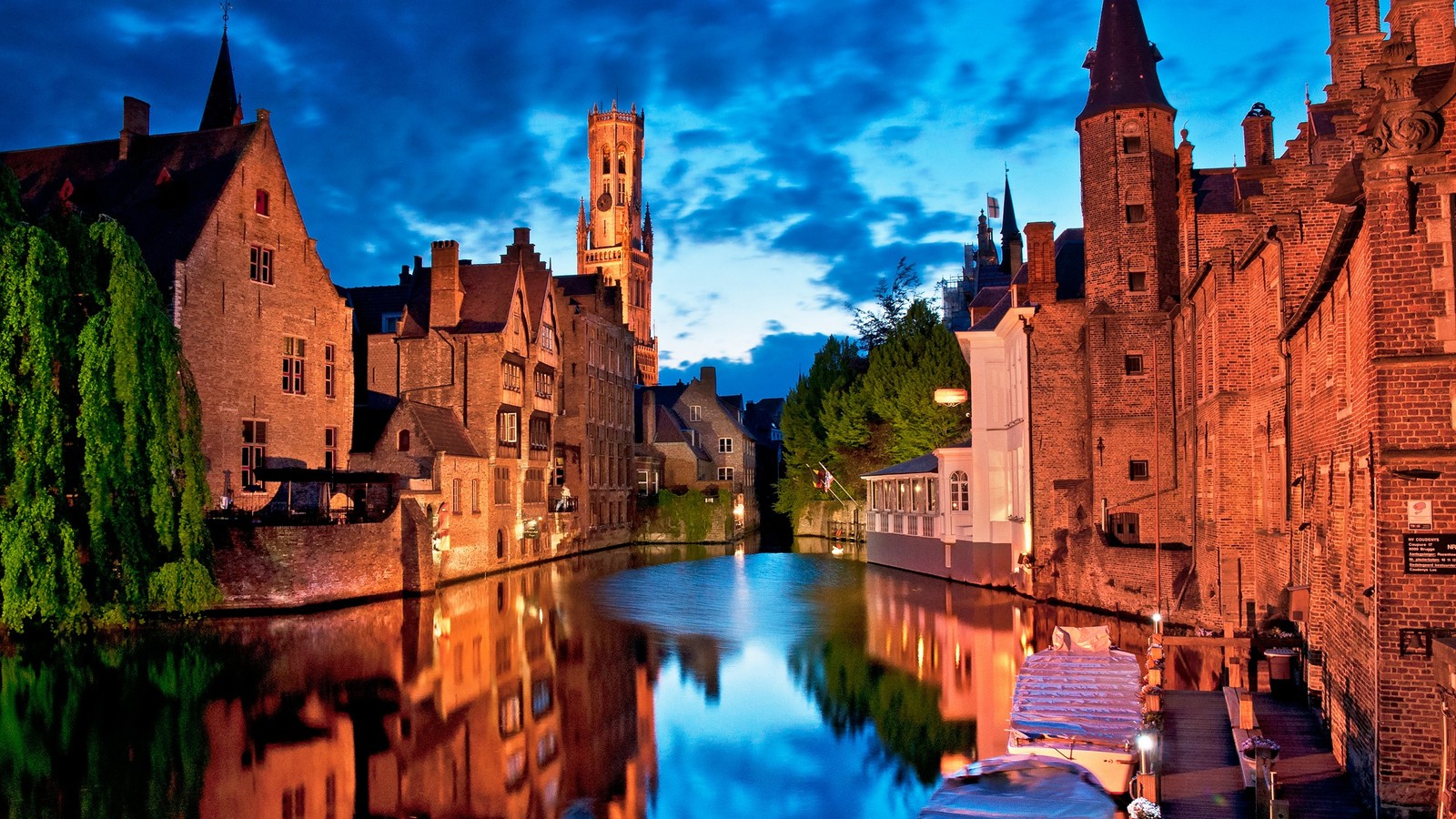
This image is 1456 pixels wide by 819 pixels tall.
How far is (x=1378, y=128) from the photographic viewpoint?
1156cm

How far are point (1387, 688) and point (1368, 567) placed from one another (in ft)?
5.22

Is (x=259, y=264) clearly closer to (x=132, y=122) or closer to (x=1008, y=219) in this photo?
(x=132, y=122)

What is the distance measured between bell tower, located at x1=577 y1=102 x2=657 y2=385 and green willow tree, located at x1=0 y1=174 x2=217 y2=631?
135841 millimetres

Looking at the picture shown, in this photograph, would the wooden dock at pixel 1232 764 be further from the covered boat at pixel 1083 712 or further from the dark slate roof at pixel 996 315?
the dark slate roof at pixel 996 315

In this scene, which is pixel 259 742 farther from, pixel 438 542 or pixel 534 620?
pixel 438 542

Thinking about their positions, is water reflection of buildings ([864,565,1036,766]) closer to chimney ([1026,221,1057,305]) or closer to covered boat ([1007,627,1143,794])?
covered boat ([1007,627,1143,794])

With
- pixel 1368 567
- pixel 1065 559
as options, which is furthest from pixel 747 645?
pixel 1368 567

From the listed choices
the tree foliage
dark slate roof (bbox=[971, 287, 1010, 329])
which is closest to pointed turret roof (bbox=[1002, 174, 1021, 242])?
the tree foliage

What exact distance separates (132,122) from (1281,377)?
38872 millimetres

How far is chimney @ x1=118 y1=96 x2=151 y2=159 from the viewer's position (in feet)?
131

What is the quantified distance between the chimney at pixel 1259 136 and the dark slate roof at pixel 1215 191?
2.87ft

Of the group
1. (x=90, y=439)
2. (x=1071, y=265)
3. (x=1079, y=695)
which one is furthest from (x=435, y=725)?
(x=1071, y=265)

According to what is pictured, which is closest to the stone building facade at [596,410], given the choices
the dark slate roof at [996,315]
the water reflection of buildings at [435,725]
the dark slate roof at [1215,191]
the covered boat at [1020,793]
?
the dark slate roof at [996,315]

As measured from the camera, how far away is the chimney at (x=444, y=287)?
49.0m
